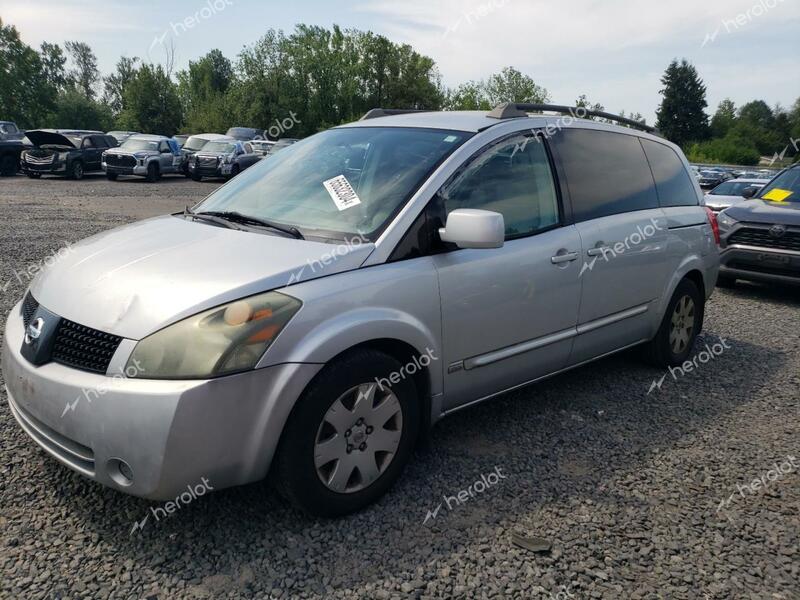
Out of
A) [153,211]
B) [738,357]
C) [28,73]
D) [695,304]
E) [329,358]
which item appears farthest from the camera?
[28,73]

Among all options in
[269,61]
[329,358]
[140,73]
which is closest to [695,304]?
[329,358]

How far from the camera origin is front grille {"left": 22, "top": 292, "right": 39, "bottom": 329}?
113 inches

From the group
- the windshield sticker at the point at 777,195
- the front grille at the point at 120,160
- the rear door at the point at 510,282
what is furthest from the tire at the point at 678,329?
the front grille at the point at 120,160

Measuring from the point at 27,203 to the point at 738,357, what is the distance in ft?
48.8

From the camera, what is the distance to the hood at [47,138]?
2289 cm

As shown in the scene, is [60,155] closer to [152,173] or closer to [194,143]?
[152,173]

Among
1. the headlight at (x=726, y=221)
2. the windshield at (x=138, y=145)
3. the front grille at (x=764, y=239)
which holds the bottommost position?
the front grille at (x=764, y=239)

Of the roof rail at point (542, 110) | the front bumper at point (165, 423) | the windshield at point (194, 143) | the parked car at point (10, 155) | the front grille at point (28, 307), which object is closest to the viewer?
the front bumper at point (165, 423)

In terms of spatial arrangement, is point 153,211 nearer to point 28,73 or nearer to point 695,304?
point 695,304

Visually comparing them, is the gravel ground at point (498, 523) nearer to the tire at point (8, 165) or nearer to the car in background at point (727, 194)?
the car in background at point (727, 194)

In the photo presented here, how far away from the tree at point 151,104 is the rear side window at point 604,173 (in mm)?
60288

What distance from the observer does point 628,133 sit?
4645 millimetres

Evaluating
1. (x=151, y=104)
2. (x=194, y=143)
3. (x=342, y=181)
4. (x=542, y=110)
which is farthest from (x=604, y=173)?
(x=151, y=104)

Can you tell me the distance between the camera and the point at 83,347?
2494mm
